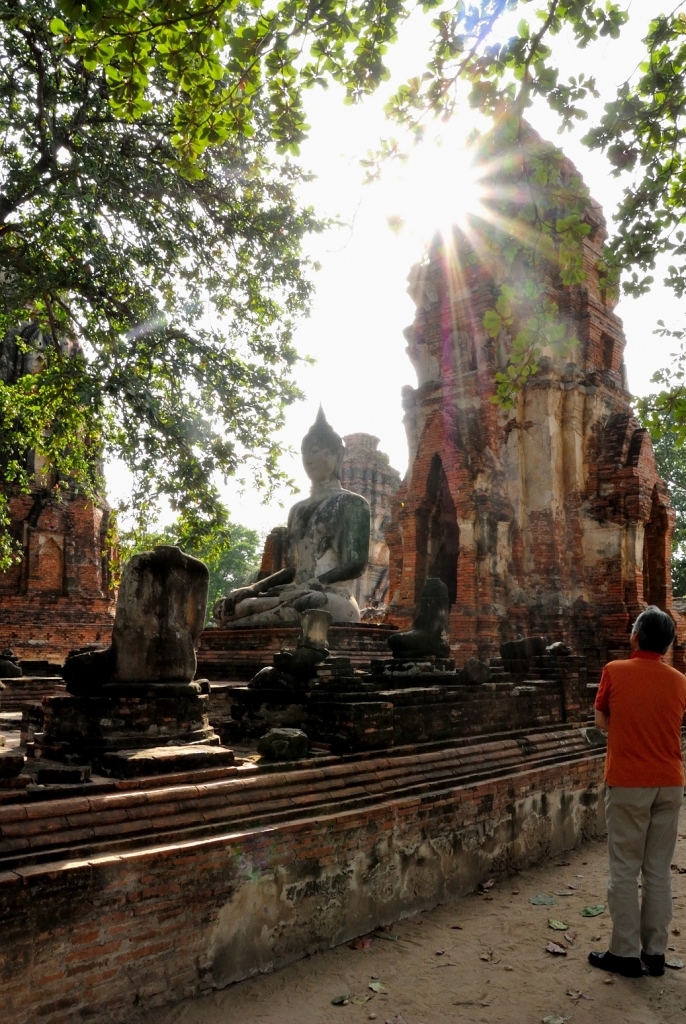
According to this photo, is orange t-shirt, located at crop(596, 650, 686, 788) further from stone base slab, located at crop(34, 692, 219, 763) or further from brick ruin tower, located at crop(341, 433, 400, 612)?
brick ruin tower, located at crop(341, 433, 400, 612)

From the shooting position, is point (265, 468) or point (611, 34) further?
point (265, 468)

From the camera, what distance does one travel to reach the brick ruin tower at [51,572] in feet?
54.7

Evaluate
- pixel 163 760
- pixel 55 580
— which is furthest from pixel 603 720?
pixel 55 580

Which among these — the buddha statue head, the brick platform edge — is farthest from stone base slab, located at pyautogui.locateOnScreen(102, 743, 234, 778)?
the buddha statue head

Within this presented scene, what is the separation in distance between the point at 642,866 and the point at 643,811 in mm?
290

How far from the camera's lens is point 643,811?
3.74 metres

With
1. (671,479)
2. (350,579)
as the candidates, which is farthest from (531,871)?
(671,479)

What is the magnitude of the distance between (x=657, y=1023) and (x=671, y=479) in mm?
20093

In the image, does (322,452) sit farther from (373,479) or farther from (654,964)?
(373,479)

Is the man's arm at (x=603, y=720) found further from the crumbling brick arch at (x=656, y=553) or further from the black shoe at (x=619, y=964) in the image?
the crumbling brick arch at (x=656, y=553)

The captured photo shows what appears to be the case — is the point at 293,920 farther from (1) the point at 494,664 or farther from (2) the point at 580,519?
(2) the point at 580,519

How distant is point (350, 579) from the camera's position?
869 cm

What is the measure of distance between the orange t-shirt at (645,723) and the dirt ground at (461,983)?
3.06 feet

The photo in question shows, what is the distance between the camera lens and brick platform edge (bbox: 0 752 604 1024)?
2814 mm
